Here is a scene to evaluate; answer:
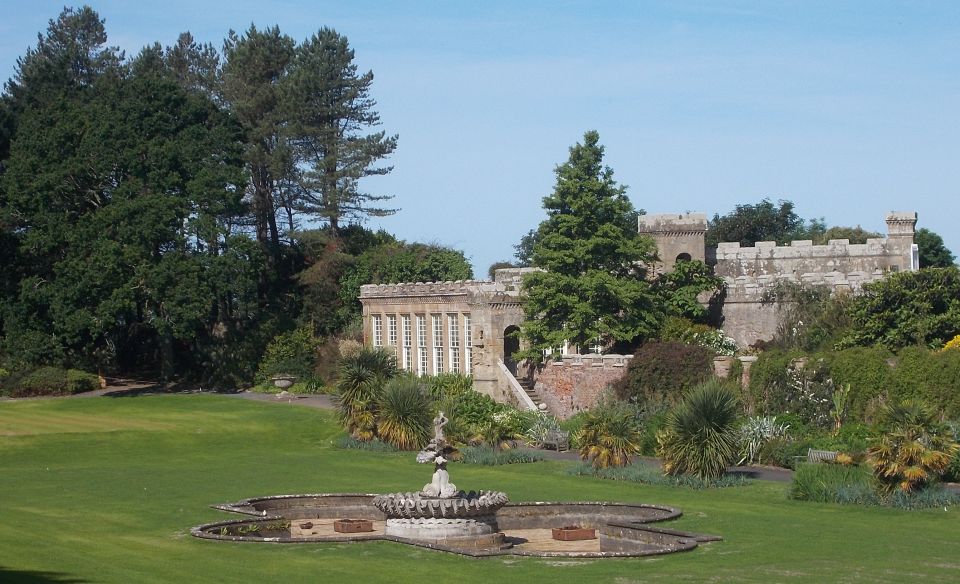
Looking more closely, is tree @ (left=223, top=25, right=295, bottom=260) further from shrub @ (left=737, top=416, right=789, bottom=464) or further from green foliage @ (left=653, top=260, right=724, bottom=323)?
shrub @ (left=737, top=416, right=789, bottom=464)

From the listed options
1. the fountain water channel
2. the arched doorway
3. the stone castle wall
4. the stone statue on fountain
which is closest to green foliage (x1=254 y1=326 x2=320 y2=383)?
the arched doorway

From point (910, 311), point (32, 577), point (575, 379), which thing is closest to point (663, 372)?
point (575, 379)

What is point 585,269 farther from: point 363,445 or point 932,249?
point 932,249

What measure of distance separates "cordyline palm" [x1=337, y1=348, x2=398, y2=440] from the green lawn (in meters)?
1.11

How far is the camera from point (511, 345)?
53406 mm

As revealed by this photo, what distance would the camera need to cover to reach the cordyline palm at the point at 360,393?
1647 inches

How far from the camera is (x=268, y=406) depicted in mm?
51906

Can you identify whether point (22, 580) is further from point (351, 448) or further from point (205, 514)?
point (351, 448)

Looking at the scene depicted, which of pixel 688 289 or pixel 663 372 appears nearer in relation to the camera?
pixel 663 372

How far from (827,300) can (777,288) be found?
2481 mm

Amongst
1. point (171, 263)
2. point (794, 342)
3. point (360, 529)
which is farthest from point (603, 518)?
point (171, 263)

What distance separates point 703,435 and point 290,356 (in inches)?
1243

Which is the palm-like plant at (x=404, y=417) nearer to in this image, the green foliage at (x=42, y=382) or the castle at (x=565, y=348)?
the castle at (x=565, y=348)

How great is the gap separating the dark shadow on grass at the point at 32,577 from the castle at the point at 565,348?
2790cm
